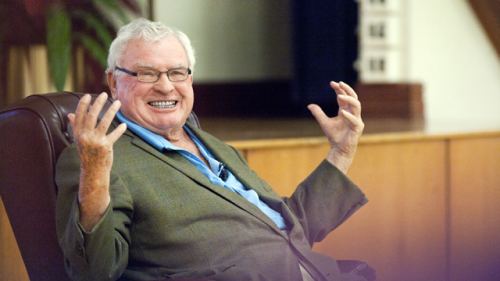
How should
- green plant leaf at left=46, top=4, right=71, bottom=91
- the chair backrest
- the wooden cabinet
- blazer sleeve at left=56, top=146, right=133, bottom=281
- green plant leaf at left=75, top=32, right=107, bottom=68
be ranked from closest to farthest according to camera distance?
blazer sleeve at left=56, top=146, right=133, bottom=281, the chair backrest, the wooden cabinet, green plant leaf at left=46, top=4, right=71, bottom=91, green plant leaf at left=75, top=32, right=107, bottom=68

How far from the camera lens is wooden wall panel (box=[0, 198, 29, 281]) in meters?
3.07

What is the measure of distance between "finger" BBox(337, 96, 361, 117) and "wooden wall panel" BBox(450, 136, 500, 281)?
2.12m

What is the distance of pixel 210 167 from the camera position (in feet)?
8.22

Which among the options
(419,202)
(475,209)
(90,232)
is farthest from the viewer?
(475,209)

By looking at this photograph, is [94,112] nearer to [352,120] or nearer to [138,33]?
[138,33]

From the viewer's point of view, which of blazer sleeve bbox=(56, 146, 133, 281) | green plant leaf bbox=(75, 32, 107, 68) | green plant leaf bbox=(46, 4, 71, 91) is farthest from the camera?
green plant leaf bbox=(75, 32, 107, 68)

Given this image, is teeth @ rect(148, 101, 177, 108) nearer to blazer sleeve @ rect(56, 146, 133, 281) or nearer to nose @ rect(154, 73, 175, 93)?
nose @ rect(154, 73, 175, 93)

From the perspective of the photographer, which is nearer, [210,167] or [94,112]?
[94,112]

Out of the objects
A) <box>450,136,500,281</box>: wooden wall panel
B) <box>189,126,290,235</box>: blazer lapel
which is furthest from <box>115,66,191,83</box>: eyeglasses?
<box>450,136,500,281</box>: wooden wall panel

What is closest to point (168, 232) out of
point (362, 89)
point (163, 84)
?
point (163, 84)

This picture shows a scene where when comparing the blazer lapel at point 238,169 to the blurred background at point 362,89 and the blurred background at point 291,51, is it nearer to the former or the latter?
the blurred background at point 362,89

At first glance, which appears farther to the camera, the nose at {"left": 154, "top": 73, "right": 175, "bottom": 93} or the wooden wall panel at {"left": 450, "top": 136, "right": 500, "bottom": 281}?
the wooden wall panel at {"left": 450, "top": 136, "right": 500, "bottom": 281}

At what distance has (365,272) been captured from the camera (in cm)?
250

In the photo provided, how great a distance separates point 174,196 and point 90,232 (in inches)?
11.3
